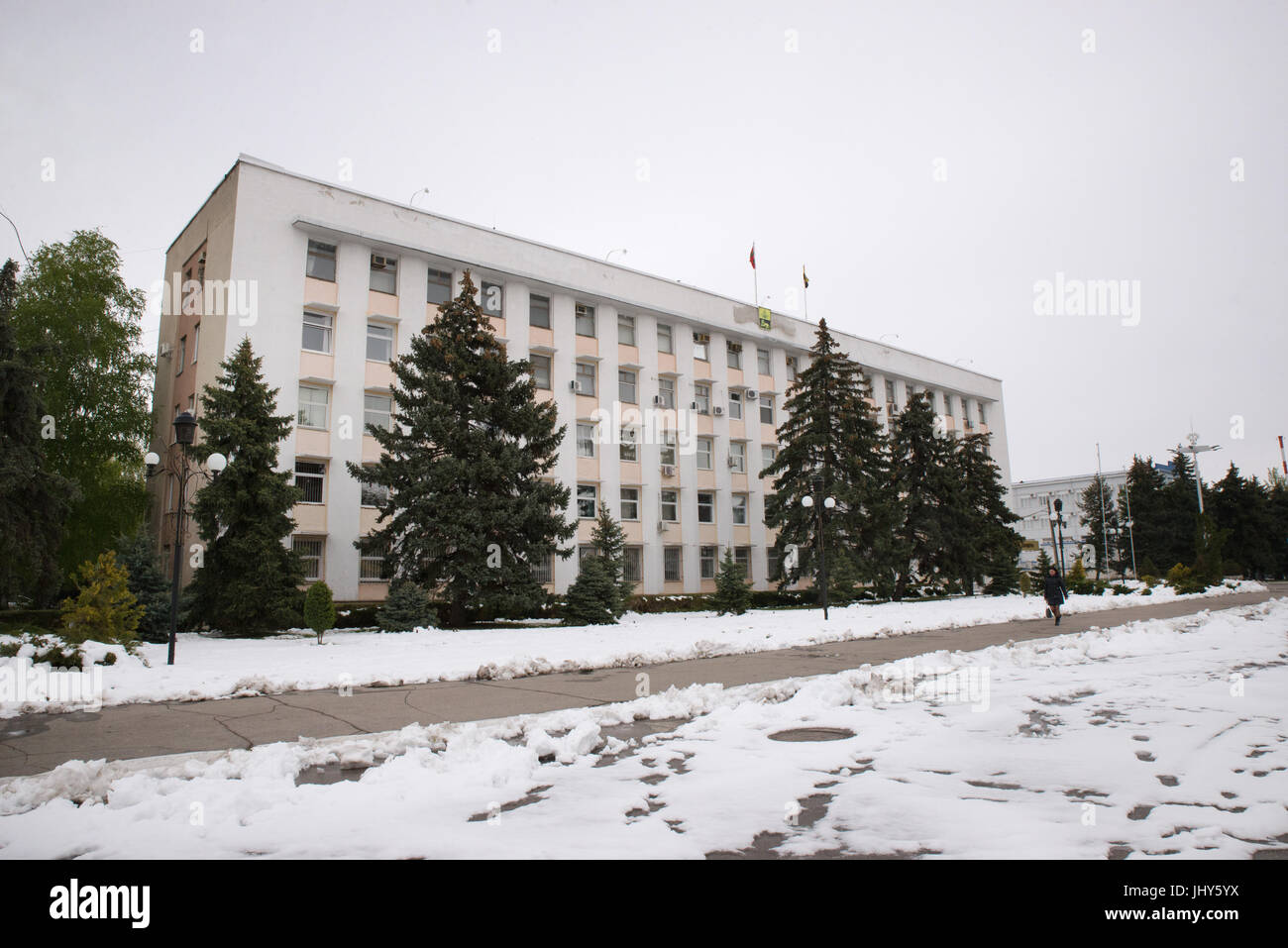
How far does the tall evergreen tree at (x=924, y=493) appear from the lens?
113 ft

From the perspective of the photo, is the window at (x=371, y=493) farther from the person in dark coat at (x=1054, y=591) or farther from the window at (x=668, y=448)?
the person in dark coat at (x=1054, y=591)

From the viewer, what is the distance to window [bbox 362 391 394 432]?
28.7 m

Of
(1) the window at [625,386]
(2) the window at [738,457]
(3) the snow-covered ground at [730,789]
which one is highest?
(1) the window at [625,386]

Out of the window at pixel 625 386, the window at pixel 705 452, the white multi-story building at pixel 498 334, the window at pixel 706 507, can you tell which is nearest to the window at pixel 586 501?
the white multi-story building at pixel 498 334

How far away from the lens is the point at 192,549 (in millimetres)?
23984

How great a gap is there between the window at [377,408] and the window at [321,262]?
4.92m

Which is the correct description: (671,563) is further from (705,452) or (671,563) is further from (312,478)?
(312,478)

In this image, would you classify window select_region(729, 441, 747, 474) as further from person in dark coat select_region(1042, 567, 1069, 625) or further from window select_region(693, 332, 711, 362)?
person in dark coat select_region(1042, 567, 1069, 625)

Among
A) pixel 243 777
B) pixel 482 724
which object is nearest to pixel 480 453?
pixel 482 724

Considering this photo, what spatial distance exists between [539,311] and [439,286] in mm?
4960

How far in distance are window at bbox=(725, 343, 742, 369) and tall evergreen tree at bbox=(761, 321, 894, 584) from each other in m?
8.28

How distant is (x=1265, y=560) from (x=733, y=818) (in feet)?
272
